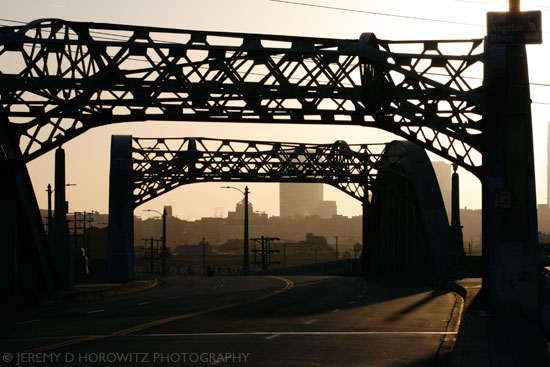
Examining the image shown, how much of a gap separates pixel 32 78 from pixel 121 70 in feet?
9.01

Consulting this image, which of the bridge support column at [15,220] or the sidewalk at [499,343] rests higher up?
the bridge support column at [15,220]

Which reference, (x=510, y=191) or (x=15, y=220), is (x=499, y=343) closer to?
(x=510, y=191)

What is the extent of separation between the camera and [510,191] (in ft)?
80.6

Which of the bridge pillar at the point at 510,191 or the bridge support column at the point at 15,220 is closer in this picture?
the bridge pillar at the point at 510,191

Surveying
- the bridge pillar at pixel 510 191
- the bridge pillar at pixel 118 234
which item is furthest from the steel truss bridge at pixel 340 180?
the bridge pillar at pixel 510 191

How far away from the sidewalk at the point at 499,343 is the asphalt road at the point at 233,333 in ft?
1.80

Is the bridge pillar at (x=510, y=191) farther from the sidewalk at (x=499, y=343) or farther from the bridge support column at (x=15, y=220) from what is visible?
the bridge support column at (x=15, y=220)

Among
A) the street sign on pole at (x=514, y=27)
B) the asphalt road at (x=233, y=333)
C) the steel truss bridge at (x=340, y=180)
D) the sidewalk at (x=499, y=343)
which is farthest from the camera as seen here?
the steel truss bridge at (x=340, y=180)

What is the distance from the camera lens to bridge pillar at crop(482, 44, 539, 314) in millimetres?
24422

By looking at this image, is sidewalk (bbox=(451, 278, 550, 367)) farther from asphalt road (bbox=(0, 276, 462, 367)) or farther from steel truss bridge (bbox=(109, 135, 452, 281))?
steel truss bridge (bbox=(109, 135, 452, 281))

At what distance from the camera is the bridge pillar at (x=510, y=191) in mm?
24422

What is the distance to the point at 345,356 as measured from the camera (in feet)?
54.4

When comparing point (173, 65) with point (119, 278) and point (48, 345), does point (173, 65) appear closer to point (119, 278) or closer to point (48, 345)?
point (48, 345)

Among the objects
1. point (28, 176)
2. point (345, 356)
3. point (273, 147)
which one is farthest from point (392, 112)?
point (273, 147)
